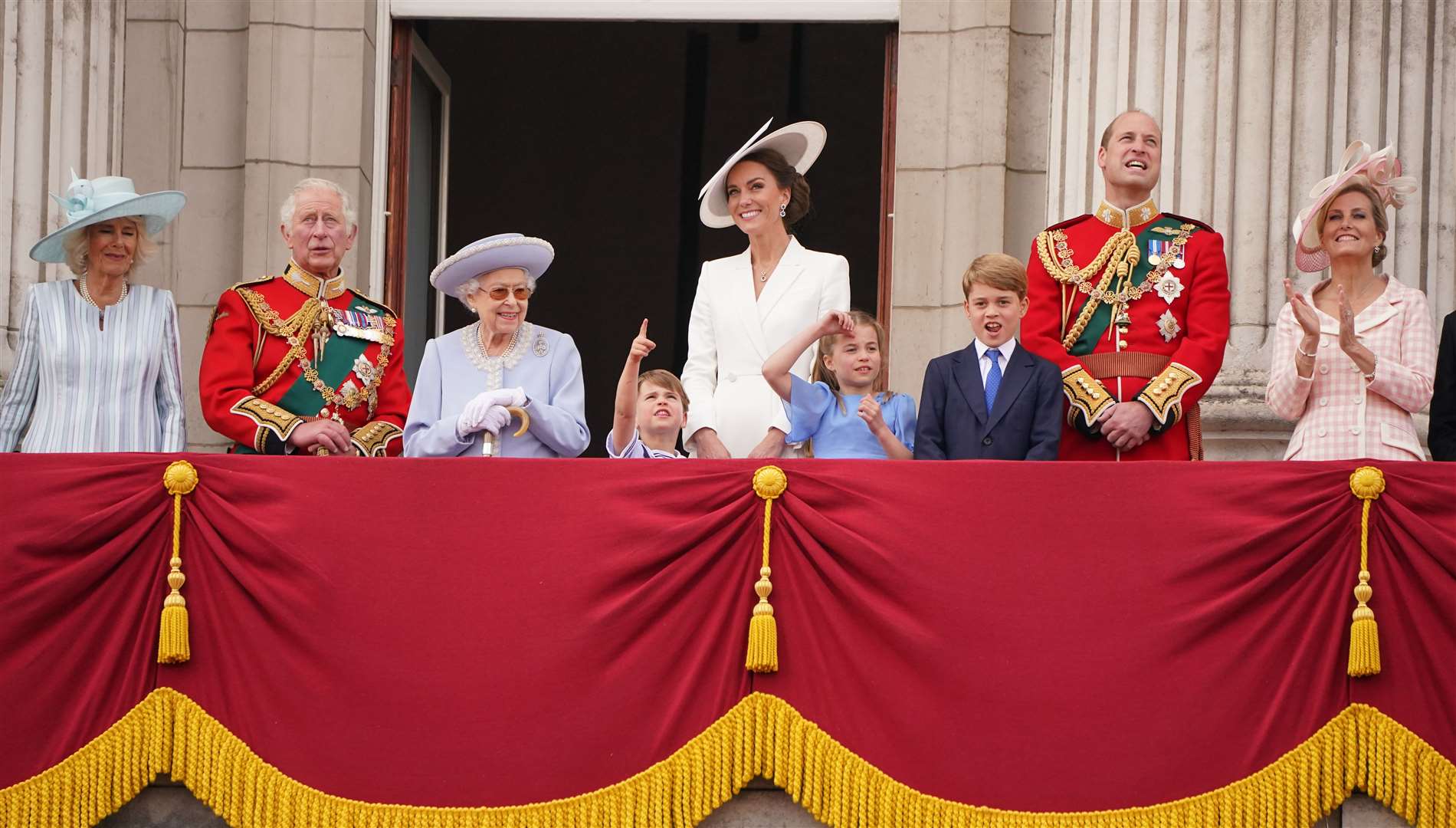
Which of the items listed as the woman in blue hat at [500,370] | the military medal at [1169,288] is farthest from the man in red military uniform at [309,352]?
the military medal at [1169,288]

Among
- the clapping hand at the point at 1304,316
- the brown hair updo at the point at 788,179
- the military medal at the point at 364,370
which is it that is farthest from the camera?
the brown hair updo at the point at 788,179

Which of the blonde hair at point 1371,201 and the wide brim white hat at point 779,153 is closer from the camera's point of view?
the blonde hair at point 1371,201

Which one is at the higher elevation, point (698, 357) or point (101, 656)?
point (698, 357)

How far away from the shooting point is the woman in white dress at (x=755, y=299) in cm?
726

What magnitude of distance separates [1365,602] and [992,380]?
1356 mm

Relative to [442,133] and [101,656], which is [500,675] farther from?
[442,133]

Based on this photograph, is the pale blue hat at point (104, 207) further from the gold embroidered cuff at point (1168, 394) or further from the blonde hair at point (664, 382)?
the gold embroidered cuff at point (1168, 394)

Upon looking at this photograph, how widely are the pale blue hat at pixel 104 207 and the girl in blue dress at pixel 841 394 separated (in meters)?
2.14

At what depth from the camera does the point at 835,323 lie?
21.5ft

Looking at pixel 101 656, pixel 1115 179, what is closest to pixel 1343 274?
pixel 1115 179

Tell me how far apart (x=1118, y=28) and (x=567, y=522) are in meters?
4.11

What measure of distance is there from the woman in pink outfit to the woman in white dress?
1.60 meters

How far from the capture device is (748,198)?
24.3 ft

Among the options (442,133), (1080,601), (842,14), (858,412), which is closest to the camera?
(1080,601)
